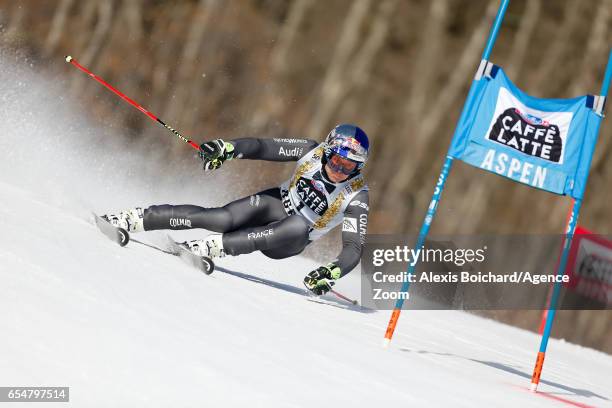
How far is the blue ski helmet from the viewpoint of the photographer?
684 centimetres

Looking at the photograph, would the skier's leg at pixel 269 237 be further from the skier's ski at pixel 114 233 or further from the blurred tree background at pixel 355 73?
the blurred tree background at pixel 355 73

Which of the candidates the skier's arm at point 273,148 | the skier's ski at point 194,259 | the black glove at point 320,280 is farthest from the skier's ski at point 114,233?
the black glove at point 320,280

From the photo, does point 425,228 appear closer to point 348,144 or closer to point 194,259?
point 348,144

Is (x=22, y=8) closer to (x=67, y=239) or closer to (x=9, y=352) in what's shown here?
(x=67, y=239)

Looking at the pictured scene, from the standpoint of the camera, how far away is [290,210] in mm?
7270

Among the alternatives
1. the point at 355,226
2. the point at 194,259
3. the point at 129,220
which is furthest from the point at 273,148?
the point at 129,220

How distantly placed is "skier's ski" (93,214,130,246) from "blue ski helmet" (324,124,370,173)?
5.63ft

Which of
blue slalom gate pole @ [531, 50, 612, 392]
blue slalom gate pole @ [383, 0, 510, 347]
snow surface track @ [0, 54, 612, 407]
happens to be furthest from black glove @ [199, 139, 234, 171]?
blue slalom gate pole @ [531, 50, 612, 392]

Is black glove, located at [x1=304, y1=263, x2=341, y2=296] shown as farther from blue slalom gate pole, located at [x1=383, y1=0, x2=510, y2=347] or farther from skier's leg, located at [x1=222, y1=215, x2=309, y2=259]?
blue slalom gate pole, located at [x1=383, y1=0, x2=510, y2=347]

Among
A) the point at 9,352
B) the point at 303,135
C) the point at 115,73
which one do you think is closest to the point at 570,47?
the point at 303,135

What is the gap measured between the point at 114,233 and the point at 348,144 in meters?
1.90

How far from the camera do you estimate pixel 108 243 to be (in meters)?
6.12

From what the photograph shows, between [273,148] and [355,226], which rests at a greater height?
[273,148]

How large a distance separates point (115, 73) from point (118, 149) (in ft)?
7.72
